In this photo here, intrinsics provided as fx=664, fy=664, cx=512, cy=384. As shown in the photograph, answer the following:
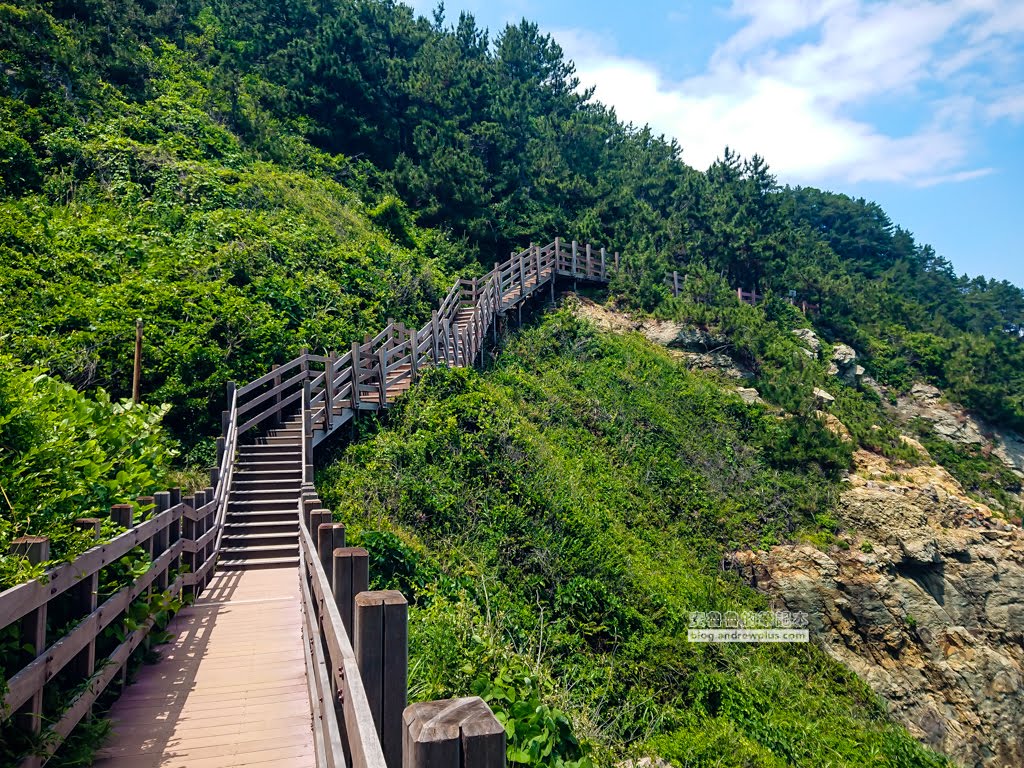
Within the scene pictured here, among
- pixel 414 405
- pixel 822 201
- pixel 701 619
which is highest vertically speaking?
pixel 822 201

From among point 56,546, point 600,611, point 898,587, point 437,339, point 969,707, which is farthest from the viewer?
point 437,339

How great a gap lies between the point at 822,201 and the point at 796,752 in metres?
66.8

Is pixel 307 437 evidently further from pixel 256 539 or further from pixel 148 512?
pixel 148 512

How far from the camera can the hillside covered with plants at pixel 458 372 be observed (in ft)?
26.1

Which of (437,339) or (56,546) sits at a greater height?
(437,339)

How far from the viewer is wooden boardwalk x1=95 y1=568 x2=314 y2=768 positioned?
382 centimetres

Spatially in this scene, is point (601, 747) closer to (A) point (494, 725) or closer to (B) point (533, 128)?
(A) point (494, 725)

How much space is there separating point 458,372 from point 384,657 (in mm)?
13379

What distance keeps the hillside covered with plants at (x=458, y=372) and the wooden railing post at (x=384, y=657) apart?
7.01 feet

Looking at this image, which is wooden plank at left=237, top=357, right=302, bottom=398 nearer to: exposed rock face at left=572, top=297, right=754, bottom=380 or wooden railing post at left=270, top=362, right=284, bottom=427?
wooden railing post at left=270, top=362, right=284, bottom=427

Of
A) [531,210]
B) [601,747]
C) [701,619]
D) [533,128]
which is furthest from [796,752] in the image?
[533,128]

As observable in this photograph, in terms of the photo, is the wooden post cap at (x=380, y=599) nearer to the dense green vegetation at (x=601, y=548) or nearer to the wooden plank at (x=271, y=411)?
the dense green vegetation at (x=601, y=548)

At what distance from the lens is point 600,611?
10.1 m

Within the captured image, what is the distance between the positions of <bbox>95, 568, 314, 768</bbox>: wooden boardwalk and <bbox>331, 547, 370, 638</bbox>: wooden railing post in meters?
1.49
